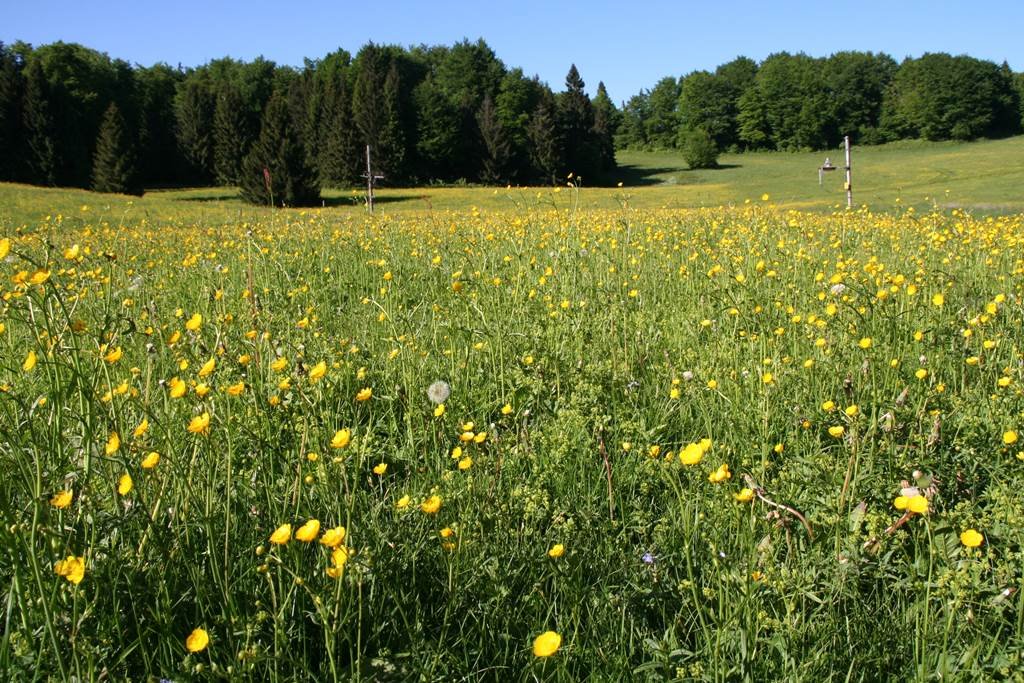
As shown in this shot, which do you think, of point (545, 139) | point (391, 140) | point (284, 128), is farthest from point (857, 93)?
point (284, 128)

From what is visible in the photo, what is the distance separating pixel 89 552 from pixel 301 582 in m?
0.49

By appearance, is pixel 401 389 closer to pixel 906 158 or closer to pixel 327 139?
pixel 327 139

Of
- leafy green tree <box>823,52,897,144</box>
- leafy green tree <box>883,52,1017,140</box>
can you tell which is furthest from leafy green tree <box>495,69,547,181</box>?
leafy green tree <box>883,52,1017,140</box>

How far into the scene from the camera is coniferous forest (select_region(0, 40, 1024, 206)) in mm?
38125

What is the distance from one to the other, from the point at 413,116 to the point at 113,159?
73.2 feet

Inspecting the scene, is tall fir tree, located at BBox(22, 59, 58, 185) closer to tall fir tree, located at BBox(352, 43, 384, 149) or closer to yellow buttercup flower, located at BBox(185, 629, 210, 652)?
tall fir tree, located at BBox(352, 43, 384, 149)

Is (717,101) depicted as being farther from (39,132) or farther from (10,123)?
(10,123)

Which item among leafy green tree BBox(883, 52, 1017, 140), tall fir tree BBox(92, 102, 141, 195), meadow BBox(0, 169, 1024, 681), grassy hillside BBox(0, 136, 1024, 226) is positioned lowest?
meadow BBox(0, 169, 1024, 681)

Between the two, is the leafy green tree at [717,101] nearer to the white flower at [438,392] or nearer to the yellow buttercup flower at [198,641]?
the white flower at [438,392]

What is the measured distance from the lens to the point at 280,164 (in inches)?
1245

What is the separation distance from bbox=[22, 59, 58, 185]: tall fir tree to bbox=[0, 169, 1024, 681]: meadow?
1666 inches

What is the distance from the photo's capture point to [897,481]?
2090mm

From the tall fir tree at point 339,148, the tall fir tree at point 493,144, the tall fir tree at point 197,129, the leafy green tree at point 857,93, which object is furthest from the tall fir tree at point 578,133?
the leafy green tree at point 857,93

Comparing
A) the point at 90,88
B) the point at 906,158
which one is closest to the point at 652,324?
the point at 906,158
